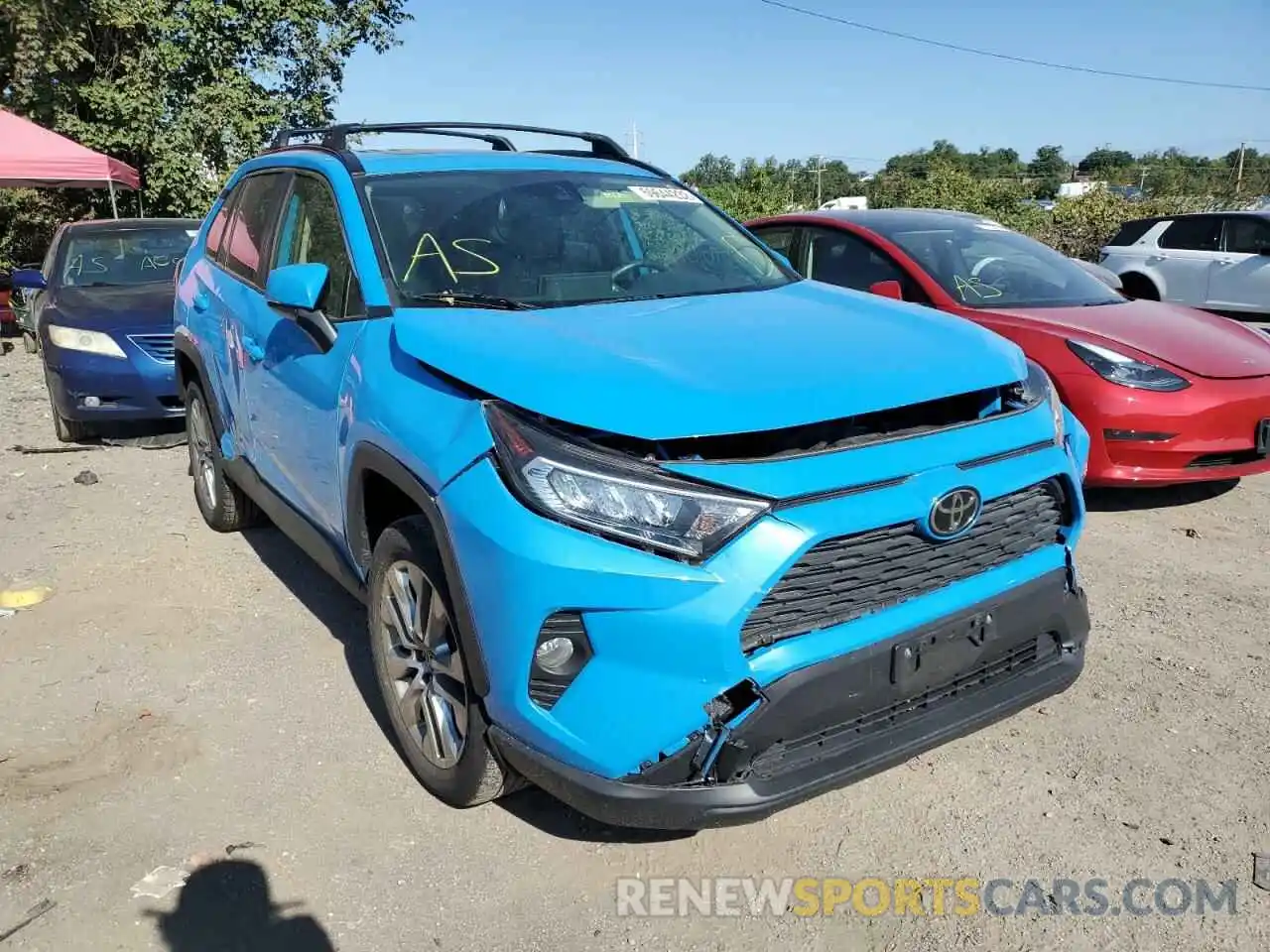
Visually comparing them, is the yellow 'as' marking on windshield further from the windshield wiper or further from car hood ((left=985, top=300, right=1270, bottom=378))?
car hood ((left=985, top=300, right=1270, bottom=378))

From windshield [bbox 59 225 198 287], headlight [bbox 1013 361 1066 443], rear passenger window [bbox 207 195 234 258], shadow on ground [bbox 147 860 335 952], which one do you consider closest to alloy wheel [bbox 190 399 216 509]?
rear passenger window [bbox 207 195 234 258]

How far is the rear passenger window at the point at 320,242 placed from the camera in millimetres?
3285

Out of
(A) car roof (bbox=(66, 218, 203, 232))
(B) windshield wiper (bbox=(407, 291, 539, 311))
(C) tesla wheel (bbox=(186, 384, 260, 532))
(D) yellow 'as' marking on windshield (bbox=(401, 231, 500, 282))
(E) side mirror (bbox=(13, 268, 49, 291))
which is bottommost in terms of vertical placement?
(C) tesla wheel (bbox=(186, 384, 260, 532))

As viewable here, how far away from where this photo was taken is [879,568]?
236 centimetres

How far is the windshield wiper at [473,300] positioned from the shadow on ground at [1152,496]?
3781mm

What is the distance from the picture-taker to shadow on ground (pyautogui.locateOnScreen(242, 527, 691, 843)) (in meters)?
2.86

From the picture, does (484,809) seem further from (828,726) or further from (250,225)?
(250,225)

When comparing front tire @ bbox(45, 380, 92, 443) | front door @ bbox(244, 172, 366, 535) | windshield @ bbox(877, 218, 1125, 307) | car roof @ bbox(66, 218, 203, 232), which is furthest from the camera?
car roof @ bbox(66, 218, 203, 232)

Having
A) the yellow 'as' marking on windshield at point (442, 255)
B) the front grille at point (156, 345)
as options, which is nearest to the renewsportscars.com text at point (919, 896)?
the yellow 'as' marking on windshield at point (442, 255)

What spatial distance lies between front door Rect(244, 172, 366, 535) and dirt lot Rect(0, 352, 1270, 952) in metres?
0.74

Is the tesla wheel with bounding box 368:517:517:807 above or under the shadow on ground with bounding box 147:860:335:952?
above

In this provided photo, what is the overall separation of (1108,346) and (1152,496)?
105 cm

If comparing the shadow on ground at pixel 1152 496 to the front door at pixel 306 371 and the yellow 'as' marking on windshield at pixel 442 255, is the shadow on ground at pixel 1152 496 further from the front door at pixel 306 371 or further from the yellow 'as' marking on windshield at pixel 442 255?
the front door at pixel 306 371

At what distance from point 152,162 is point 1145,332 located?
16.3 metres
